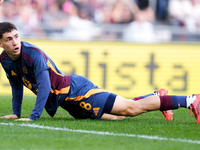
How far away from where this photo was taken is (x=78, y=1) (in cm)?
1355

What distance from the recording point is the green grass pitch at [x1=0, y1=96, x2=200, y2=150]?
156 inches

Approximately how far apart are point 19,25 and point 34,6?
4.29 feet

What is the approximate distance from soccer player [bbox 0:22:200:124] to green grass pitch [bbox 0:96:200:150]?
0.17m

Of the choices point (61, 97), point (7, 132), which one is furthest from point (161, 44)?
point (7, 132)

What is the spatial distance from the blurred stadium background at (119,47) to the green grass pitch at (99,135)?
18.4 ft

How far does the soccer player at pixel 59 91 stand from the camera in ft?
17.3

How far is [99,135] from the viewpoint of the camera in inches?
178

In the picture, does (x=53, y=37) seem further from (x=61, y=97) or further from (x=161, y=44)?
(x=61, y=97)

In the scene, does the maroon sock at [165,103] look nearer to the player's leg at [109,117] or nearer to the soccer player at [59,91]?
the soccer player at [59,91]

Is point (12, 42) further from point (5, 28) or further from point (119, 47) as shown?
point (119, 47)

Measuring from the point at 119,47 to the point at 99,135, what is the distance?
7.38 metres

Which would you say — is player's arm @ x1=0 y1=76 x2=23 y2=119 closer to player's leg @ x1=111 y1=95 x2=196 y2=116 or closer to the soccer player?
the soccer player

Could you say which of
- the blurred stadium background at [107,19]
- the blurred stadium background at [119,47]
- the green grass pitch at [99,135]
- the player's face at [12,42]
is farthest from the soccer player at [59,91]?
the blurred stadium background at [107,19]

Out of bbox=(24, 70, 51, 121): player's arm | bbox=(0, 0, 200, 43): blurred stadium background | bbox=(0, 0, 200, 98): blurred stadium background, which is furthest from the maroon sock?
bbox=(0, 0, 200, 43): blurred stadium background
